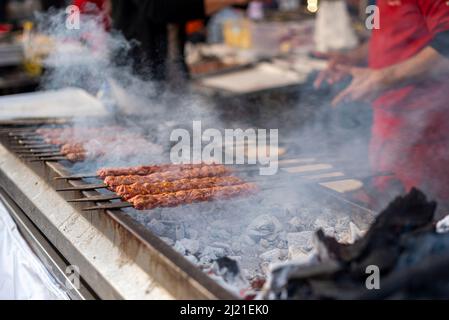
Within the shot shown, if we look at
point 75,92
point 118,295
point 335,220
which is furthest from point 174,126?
point 118,295

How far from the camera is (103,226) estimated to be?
275 centimetres

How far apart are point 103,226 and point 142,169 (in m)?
0.95

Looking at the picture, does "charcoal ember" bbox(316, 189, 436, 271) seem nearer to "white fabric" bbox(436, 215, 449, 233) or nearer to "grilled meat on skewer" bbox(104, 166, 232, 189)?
"white fabric" bbox(436, 215, 449, 233)

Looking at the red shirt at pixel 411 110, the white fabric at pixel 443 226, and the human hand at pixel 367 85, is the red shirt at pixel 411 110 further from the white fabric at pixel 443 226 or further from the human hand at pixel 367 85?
the white fabric at pixel 443 226

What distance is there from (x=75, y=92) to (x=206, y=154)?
2418mm

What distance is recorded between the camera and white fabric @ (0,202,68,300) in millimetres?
2886

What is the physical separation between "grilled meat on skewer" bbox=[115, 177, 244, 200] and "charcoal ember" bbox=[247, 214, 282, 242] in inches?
12.9

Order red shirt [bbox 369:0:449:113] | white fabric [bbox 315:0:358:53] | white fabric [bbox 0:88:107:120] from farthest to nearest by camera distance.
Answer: white fabric [bbox 315:0:358:53]
white fabric [bbox 0:88:107:120]
red shirt [bbox 369:0:449:113]

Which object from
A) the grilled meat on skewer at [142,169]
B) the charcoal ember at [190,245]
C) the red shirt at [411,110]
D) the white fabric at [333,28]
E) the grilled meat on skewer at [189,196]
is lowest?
the charcoal ember at [190,245]

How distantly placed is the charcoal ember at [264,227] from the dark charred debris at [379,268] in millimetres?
998

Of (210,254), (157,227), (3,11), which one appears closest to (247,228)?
(210,254)

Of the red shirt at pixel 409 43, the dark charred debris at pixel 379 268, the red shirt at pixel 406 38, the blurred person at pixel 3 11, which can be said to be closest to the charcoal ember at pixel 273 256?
the dark charred debris at pixel 379 268

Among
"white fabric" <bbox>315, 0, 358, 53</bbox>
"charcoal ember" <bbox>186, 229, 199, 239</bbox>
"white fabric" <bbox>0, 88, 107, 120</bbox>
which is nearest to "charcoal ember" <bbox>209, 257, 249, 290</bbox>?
"charcoal ember" <bbox>186, 229, 199, 239</bbox>

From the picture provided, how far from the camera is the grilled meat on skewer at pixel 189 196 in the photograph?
3.00 metres
